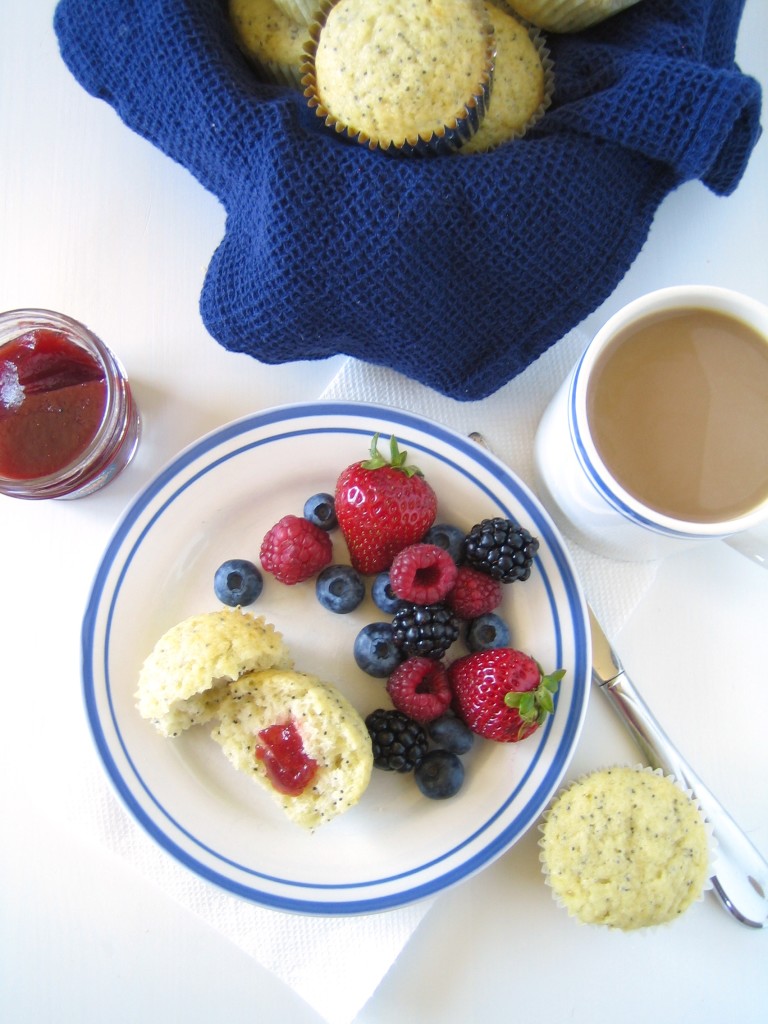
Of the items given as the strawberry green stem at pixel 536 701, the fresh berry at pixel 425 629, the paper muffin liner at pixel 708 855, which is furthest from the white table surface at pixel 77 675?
the fresh berry at pixel 425 629

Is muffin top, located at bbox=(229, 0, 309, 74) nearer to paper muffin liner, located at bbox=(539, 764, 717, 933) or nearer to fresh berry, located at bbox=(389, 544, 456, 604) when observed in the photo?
fresh berry, located at bbox=(389, 544, 456, 604)

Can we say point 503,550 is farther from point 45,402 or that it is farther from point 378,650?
point 45,402

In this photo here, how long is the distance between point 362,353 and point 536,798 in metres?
0.64

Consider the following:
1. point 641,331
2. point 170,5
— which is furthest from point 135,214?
point 641,331

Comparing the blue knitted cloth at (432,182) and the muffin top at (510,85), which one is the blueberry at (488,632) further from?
the muffin top at (510,85)

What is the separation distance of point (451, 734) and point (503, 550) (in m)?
0.26

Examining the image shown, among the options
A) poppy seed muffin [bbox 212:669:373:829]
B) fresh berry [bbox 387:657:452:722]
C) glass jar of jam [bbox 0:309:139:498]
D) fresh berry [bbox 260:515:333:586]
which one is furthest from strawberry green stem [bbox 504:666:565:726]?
glass jar of jam [bbox 0:309:139:498]

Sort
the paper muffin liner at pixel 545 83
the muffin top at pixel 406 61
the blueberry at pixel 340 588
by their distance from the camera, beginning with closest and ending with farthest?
1. the muffin top at pixel 406 61
2. the paper muffin liner at pixel 545 83
3. the blueberry at pixel 340 588

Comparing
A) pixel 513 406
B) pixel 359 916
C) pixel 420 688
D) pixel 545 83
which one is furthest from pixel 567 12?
pixel 359 916

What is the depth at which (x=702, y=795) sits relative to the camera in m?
1.07

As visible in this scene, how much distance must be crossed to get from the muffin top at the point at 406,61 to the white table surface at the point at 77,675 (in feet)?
1.21

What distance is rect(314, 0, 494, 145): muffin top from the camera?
809 mm

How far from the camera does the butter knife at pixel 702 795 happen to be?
3.47 ft

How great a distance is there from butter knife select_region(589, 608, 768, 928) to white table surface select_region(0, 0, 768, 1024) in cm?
3
